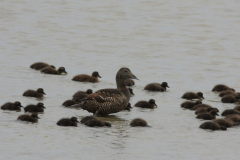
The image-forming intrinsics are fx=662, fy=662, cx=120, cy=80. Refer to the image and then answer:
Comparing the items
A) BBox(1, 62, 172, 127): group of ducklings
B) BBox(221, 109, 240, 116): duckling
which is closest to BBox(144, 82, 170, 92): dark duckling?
→ BBox(1, 62, 172, 127): group of ducklings

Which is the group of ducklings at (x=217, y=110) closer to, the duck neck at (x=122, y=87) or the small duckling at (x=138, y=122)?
the small duckling at (x=138, y=122)

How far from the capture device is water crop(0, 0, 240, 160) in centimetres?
1040

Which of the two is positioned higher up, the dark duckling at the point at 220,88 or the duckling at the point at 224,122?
the dark duckling at the point at 220,88

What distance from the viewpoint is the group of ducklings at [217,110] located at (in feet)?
38.4

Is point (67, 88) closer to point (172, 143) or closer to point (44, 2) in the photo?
point (172, 143)

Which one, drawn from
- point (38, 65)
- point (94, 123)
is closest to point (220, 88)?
point (94, 123)

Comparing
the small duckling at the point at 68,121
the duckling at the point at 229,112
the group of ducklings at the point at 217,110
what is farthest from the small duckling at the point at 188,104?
the small duckling at the point at 68,121

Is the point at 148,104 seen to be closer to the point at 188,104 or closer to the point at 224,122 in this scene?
the point at 188,104

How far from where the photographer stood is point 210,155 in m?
10.1

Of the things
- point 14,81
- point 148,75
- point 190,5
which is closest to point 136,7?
point 190,5

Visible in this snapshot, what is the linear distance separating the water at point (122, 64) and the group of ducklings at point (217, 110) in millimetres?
159

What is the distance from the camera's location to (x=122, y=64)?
18703 mm

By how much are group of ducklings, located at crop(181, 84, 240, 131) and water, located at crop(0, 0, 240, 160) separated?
159mm

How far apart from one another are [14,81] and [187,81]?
172 inches
